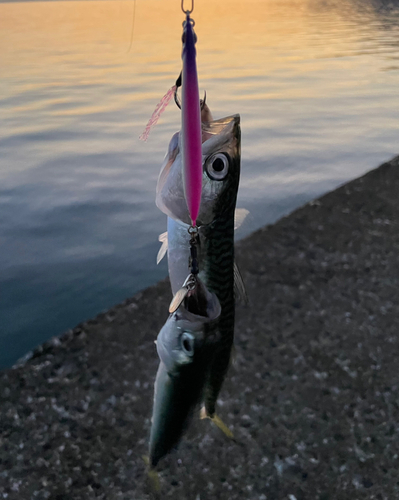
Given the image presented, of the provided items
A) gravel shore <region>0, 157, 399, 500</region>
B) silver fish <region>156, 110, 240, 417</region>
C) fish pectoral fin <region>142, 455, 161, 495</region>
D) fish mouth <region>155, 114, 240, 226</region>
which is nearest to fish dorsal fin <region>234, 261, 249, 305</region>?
silver fish <region>156, 110, 240, 417</region>

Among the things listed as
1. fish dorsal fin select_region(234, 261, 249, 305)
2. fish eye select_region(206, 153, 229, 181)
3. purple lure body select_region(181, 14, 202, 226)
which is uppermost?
purple lure body select_region(181, 14, 202, 226)

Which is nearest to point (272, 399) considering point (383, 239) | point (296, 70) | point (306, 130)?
point (383, 239)

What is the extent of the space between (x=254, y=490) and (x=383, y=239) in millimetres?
3804

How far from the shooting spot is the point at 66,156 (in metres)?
12.2

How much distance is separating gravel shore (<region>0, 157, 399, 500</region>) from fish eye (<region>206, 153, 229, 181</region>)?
129cm

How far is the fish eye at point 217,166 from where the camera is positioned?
169cm

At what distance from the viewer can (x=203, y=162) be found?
171cm

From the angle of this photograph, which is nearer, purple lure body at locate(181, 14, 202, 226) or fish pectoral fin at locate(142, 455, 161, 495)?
purple lure body at locate(181, 14, 202, 226)

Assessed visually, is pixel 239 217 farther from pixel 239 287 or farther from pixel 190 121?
pixel 190 121

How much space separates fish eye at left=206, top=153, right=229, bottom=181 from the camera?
1.69 meters

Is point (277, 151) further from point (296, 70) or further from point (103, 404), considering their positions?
point (296, 70)

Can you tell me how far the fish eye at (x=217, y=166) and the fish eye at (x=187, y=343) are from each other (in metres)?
0.61

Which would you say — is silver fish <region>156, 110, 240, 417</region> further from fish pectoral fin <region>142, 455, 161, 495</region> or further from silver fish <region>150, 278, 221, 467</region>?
fish pectoral fin <region>142, 455, 161, 495</region>

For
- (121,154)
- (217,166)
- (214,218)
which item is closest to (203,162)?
(217,166)
